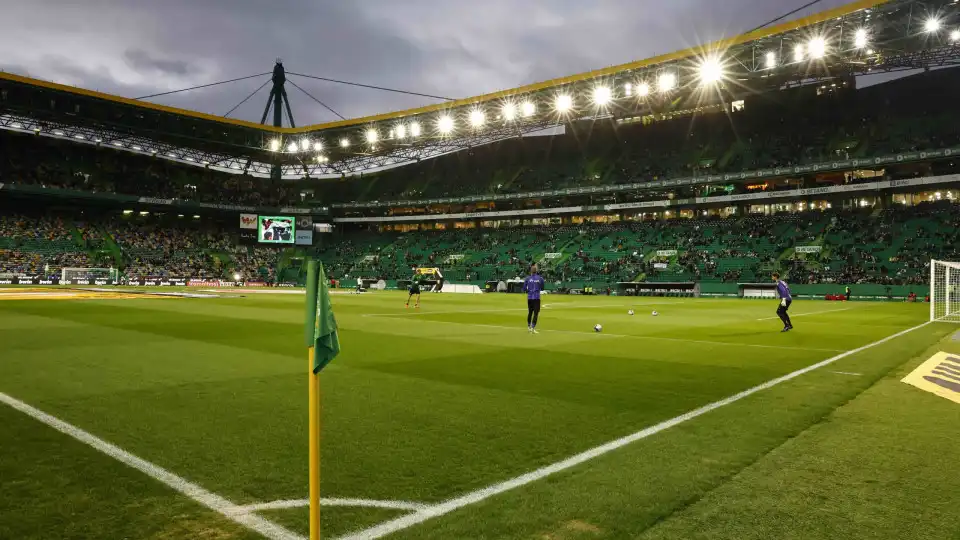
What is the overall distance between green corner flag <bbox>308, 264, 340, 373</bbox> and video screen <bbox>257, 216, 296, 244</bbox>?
244 feet

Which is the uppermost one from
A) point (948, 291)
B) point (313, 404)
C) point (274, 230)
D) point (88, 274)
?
point (274, 230)

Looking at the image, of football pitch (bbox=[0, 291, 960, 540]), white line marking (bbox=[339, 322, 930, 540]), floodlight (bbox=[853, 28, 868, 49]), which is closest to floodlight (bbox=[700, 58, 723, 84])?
floodlight (bbox=[853, 28, 868, 49])

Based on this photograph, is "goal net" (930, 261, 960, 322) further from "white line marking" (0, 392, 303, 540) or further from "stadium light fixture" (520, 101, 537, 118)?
"stadium light fixture" (520, 101, 537, 118)

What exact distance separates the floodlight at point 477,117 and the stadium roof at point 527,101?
6.5 inches

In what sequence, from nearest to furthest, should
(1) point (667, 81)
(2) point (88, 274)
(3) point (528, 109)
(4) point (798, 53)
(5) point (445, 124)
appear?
(4) point (798, 53) < (1) point (667, 81) < (3) point (528, 109) < (5) point (445, 124) < (2) point (88, 274)

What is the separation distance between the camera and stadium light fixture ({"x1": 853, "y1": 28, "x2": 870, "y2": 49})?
38344 mm

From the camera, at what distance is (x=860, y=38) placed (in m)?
38.9

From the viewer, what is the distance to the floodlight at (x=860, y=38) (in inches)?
1510

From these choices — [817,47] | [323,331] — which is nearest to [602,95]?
[817,47]

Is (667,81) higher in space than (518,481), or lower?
higher

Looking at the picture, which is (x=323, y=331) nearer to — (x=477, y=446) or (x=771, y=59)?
(x=477, y=446)

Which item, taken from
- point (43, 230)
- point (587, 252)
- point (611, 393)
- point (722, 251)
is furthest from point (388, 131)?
point (611, 393)

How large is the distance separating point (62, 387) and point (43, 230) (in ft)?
245

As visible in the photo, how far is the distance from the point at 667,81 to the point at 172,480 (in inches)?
1883
